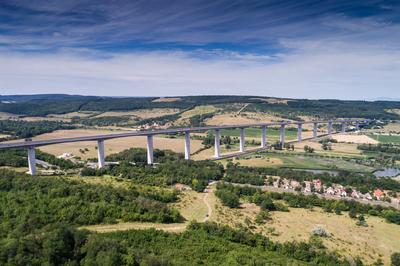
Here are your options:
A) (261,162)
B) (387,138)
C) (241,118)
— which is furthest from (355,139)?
(261,162)

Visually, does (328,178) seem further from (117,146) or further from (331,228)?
(117,146)

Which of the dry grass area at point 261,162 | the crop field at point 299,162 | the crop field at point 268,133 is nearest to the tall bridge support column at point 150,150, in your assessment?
the dry grass area at point 261,162

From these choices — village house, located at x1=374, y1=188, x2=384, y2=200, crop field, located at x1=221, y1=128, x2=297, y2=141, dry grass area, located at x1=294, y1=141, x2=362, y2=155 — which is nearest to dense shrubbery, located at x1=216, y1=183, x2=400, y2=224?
village house, located at x1=374, y1=188, x2=384, y2=200

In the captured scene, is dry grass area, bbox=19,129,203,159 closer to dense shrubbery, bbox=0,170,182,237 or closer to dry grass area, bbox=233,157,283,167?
dry grass area, bbox=233,157,283,167

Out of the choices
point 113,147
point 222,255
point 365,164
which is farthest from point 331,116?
point 222,255

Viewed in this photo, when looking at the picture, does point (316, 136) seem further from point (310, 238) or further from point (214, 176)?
point (310, 238)

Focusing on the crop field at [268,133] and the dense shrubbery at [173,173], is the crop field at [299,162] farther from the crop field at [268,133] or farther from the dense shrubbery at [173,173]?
the crop field at [268,133]

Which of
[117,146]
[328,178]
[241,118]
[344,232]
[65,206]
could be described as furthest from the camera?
[241,118]
